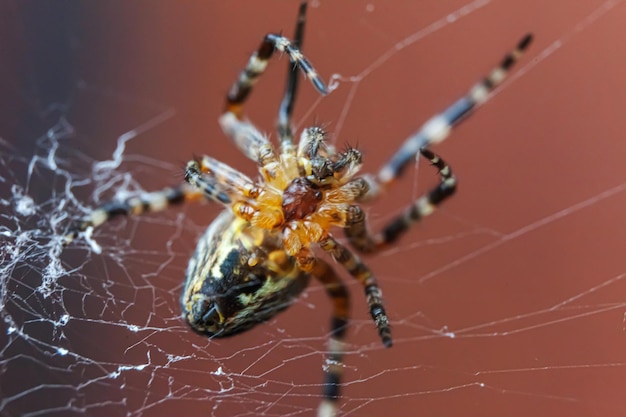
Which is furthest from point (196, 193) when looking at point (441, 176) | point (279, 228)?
point (441, 176)

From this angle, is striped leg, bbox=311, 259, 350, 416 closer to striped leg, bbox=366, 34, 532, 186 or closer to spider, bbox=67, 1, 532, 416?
spider, bbox=67, 1, 532, 416

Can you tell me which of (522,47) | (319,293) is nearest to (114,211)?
(319,293)

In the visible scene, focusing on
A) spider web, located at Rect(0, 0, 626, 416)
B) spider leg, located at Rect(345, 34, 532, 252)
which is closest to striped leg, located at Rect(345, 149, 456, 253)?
spider leg, located at Rect(345, 34, 532, 252)

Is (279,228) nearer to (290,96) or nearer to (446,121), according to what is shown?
(290,96)

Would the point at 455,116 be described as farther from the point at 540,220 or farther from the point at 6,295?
the point at 6,295

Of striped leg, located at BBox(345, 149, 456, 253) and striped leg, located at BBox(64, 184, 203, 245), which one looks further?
striped leg, located at BBox(64, 184, 203, 245)

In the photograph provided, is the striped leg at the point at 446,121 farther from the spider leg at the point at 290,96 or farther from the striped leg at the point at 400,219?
the spider leg at the point at 290,96
